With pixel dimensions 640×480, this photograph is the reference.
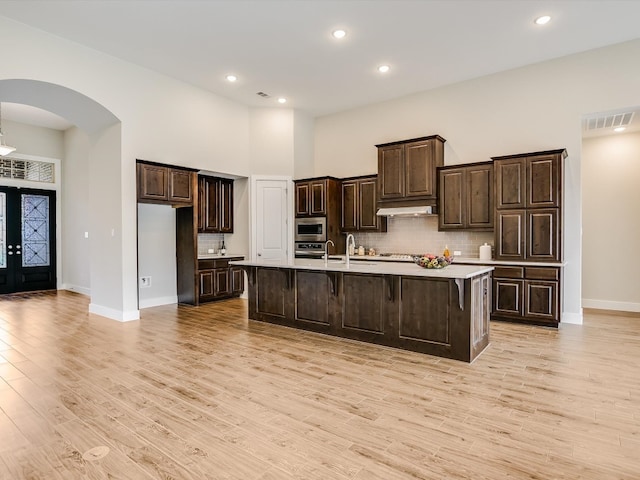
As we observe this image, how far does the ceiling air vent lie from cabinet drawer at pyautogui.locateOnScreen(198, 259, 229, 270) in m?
6.49

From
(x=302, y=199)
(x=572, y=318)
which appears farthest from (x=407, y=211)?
(x=572, y=318)

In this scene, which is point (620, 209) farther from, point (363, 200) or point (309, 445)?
point (309, 445)

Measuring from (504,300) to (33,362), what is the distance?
5.82 metres

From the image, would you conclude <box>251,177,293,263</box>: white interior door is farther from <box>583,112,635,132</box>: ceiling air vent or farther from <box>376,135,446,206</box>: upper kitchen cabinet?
<box>583,112,635,132</box>: ceiling air vent

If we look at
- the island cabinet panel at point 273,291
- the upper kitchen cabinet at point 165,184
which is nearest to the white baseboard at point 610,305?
the island cabinet panel at point 273,291

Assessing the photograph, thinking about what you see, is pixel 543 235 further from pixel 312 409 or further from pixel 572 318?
pixel 312 409

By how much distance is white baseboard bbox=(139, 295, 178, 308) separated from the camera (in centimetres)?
656

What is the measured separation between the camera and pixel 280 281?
5148 mm

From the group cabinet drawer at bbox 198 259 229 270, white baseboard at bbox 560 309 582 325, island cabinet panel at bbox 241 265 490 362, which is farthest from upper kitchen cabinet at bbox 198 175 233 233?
white baseboard at bbox 560 309 582 325

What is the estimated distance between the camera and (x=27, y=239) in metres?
8.48

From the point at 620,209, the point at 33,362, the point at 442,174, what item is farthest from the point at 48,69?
the point at 620,209

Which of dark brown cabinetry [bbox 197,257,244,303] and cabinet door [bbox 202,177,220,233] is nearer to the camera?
dark brown cabinetry [bbox 197,257,244,303]

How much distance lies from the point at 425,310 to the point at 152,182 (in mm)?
4585

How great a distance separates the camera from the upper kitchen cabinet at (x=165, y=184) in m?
5.75
